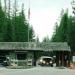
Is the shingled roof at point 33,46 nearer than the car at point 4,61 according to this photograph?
Yes

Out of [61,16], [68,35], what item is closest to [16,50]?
[68,35]

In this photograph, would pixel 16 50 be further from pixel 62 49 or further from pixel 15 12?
pixel 15 12

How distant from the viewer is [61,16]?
391ft

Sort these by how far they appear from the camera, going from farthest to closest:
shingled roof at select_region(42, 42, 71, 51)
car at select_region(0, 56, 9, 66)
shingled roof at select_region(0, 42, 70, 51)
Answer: car at select_region(0, 56, 9, 66) < shingled roof at select_region(42, 42, 71, 51) < shingled roof at select_region(0, 42, 70, 51)

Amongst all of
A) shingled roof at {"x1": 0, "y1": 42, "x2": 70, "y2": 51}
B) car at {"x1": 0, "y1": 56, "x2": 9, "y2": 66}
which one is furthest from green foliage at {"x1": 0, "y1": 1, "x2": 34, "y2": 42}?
shingled roof at {"x1": 0, "y1": 42, "x2": 70, "y2": 51}

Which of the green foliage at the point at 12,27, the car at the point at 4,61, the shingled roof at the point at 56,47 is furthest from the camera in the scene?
the green foliage at the point at 12,27

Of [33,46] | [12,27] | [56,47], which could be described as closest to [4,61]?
[33,46]

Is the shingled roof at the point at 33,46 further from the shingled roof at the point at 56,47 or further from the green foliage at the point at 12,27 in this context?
the green foliage at the point at 12,27

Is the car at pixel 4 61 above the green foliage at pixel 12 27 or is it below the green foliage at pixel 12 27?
below

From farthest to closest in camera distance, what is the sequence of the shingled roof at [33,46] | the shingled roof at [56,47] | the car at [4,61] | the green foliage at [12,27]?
the green foliage at [12,27] < the car at [4,61] < the shingled roof at [56,47] < the shingled roof at [33,46]

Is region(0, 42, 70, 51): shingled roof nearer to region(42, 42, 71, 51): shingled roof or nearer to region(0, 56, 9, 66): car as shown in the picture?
region(42, 42, 71, 51): shingled roof

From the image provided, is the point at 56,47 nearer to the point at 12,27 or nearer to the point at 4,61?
the point at 4,61

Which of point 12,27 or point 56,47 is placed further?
point 12,27

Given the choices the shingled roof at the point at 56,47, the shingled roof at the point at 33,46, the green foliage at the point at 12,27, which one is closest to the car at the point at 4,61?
the shingled roof at the point at 33,46
